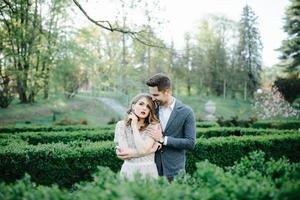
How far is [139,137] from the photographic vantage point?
4688 millimetres

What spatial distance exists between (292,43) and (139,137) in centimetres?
3687

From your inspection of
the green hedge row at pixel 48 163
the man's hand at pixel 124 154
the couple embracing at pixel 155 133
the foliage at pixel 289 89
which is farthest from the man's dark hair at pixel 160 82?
the foliage at pixel 289 89

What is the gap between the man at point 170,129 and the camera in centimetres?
487

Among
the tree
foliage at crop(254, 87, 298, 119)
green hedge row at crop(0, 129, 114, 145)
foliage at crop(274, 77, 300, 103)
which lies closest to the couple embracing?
green hedge row at crop(0, 129, 114, 145)

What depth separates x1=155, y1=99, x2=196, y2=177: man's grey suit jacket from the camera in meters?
4.98

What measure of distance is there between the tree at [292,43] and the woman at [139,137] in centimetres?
3476

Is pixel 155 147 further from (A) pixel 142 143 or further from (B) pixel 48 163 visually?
(B) pixel 48 163

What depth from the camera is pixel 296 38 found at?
3803 centimetres

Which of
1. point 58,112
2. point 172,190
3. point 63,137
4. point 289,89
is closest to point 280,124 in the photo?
point 63,137

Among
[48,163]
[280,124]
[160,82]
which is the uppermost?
[160,82]

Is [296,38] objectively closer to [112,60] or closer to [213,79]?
[213,79]

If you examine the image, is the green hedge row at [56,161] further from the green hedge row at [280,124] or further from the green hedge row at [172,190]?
the green hedge row at [280,124]

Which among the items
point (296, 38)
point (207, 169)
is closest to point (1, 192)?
point (207, 169)

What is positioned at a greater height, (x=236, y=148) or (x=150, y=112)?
(x=150, y=112)
